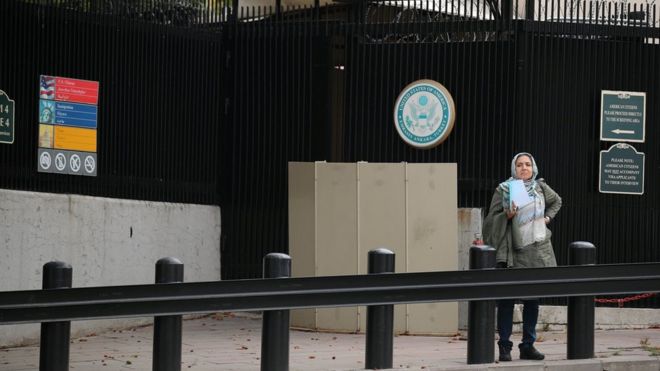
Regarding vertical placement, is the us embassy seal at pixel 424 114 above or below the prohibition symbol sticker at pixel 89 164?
above

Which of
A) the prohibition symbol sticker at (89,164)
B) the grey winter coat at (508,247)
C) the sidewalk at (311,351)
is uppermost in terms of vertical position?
the prohibition symbol sticker at (89,164)

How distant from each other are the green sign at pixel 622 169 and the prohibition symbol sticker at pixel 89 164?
5.33m

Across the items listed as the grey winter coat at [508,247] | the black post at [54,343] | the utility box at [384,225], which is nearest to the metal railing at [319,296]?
the black post at [54,343]

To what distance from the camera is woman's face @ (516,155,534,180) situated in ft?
37.1

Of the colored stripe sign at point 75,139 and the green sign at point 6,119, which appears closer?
the green sign at point 6,119

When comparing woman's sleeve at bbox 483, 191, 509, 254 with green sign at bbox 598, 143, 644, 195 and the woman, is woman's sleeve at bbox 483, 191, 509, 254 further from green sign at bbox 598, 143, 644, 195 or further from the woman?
green sign at bbox 598, 143, 644, 195

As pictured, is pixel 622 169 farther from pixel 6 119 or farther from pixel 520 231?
pixel 6 119

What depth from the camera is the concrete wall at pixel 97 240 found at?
12.3m

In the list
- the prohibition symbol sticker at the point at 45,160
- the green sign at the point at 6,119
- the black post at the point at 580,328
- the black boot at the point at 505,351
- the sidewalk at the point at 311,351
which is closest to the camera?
the sidewalk at the point at 311,351

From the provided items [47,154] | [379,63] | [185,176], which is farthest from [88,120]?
[379,63]

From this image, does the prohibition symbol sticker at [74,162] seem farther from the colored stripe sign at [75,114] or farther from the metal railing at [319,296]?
the metal railing at [319,296]

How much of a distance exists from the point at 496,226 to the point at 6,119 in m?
4.75

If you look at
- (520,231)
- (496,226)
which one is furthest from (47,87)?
(520,231)

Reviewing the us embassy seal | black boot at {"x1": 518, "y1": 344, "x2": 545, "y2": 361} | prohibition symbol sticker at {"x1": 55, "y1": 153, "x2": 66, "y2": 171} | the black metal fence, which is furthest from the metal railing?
the us embassy seal
